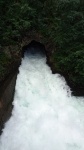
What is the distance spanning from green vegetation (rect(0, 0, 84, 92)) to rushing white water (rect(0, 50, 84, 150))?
0.91m

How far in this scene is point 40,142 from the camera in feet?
42.8

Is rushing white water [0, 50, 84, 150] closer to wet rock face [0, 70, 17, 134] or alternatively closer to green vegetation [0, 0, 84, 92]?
wet rock face [0, 70, 17, 134]

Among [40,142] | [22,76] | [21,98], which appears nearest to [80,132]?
[40,142]

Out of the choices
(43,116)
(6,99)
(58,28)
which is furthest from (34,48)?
(43,116)

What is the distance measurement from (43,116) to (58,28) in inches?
208

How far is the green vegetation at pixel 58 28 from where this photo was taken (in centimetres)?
1543

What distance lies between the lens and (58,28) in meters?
16.5

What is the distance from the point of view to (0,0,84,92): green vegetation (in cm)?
1543

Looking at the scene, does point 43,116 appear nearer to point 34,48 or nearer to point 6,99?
point 6,99

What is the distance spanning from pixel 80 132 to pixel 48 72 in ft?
13.1

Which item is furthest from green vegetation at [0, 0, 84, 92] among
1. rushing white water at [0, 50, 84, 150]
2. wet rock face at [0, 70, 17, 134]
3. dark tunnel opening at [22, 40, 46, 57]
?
wet rock face at [0, 70, 17, 134]

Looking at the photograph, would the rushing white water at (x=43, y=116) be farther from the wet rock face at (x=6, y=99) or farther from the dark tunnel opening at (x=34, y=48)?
the dark tunnel opening at (x=34, y=48)

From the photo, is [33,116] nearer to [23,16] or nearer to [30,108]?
[30,108]

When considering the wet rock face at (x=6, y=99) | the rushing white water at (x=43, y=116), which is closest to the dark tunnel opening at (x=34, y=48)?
the rushing white water at (x=43, y=116)
